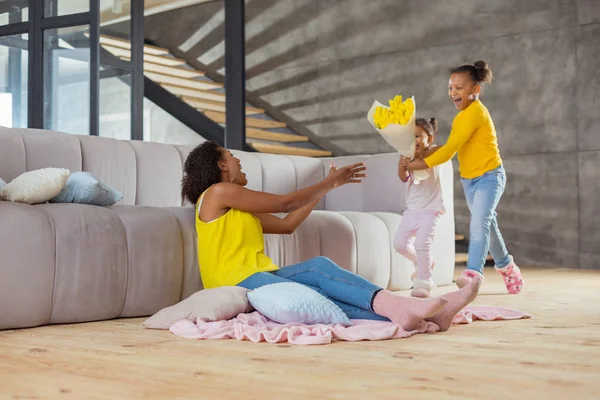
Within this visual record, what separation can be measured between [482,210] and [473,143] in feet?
1.10

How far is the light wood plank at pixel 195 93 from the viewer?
7.60 metres

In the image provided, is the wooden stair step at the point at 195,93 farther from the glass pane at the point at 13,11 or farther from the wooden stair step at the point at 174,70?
the glass pane at the point at 13,11

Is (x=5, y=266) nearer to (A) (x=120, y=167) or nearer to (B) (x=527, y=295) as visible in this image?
(A) (x=120, y=167)

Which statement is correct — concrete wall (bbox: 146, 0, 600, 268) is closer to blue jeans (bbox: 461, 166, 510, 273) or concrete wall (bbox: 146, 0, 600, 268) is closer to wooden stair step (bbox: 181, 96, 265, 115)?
wooden stair step (bbox: 181, 96, 265, 115)

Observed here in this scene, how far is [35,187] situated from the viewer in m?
2.80

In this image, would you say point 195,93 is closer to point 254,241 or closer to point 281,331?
point 254,241

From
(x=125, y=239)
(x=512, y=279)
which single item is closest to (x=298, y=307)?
(x=125, y=239)

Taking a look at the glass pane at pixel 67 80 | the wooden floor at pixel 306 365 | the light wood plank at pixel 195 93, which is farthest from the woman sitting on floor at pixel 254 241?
the light wood plank at pixel 195 93

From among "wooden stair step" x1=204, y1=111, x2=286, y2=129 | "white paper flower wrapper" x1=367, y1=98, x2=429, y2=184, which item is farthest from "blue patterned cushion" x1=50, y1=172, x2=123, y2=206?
"wooden stair step" x1=204, y1=111, x2=286, y2=129

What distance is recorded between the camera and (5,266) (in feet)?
8.66

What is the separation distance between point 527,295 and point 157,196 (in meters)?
1.81

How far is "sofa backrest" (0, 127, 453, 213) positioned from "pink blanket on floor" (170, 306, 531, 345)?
119 cm

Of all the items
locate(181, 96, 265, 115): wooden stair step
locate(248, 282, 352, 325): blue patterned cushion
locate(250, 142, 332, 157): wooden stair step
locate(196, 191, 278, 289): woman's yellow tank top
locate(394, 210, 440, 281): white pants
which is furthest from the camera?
locate(181, 96, 265, 115): wooden stair step

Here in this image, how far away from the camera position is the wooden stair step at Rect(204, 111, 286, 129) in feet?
24.3
